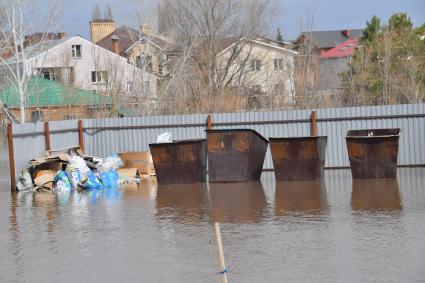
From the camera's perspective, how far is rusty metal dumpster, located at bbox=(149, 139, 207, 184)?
1906 centimetres

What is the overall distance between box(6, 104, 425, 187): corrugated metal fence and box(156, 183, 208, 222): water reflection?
14.1ft

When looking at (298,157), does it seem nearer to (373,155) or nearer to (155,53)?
(373,155)

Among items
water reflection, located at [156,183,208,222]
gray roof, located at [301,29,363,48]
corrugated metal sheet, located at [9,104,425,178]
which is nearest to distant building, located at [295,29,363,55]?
gray roof, located at [301,29,363,48]

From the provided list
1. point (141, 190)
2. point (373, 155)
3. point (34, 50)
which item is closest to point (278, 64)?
point (34, 50)

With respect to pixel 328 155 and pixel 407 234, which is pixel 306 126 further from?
pixel 407 234

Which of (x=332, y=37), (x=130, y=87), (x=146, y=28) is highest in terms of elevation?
(x=332, y=37)

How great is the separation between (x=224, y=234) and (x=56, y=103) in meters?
42.0

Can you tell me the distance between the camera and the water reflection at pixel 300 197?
1365 centimetres

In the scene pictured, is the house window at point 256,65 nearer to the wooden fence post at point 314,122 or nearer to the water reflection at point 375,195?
the wooden fence post at point 314,122

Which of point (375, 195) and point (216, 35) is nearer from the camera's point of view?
point (375, 195)

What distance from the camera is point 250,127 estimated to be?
2295cm

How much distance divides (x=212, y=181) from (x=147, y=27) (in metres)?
25.7

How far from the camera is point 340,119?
2225 cm

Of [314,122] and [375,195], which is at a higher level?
[314,122]
